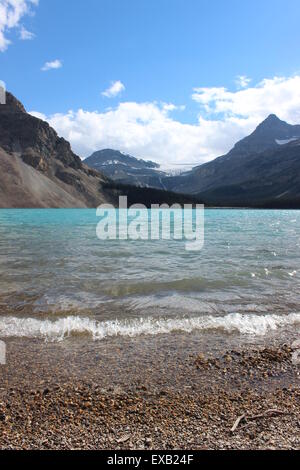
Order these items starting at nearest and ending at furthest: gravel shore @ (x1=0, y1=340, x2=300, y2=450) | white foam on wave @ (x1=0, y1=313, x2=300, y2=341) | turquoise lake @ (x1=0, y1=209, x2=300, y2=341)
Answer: gravel shore @ (x1=0, y1=340, x2=300, y2=450)
white foam on wave @ (x1=0, y1=313, x2=300, y2=341)
turquoise lake @ (x1=0, y1=209, x2=300, y2=341)

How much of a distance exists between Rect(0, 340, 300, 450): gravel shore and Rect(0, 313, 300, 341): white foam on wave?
8.17 ft

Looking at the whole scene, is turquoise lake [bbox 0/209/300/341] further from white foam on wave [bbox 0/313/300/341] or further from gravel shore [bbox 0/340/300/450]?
gravel shore [bbox 0/340/300/450]

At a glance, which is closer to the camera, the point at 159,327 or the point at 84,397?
the point at 84,397

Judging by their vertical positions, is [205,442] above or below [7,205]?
below

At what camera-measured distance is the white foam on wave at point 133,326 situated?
29.6 feet

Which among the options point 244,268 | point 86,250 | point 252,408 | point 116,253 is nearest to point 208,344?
point 252,408

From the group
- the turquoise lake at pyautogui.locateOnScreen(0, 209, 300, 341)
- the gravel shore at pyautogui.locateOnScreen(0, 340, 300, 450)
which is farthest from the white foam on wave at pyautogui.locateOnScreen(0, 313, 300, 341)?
the gravel shore at pyautogui.locateOnScreen(0, 340, 300, 450)

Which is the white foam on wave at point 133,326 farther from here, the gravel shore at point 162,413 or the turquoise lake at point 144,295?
the gravel shore at point 162,413

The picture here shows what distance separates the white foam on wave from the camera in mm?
9023

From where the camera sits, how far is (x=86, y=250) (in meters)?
26.2

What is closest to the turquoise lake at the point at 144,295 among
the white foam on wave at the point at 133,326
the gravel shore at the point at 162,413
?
the white foam on wave at the point at 133,326
